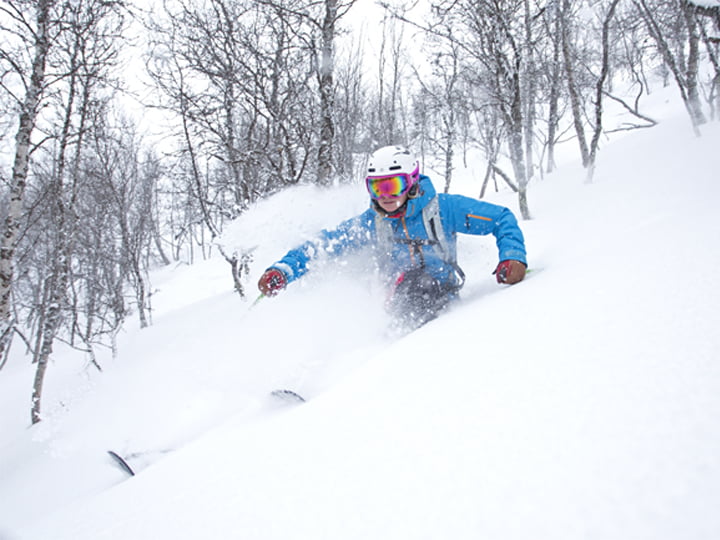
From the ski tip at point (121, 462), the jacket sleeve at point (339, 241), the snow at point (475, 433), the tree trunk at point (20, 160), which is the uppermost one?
the tree trunk at point (20, 160)

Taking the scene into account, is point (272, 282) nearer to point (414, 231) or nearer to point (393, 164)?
point (414, 231)

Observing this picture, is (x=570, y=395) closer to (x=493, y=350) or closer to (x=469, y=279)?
(x=493, y=350)

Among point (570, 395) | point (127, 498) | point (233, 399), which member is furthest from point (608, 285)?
point (233, 399)

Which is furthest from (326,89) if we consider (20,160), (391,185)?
(20,160)

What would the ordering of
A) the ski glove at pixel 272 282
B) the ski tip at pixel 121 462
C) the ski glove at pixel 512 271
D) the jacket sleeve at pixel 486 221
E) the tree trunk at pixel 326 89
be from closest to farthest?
the ski tip at pixel 121 462 < the ski glove at pixel 512 271 < the jacket sleeve at pixel 486 221 < the ski glove at pixel 272 282 < the tree trunk at pixel 326 89

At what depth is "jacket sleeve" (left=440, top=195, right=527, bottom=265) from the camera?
2667 millimetres

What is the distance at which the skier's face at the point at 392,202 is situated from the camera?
2.97 metres

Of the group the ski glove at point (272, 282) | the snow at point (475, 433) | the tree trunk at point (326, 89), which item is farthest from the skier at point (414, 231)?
the tree trunk at point (326, 89)

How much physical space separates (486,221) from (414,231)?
1.91 feet

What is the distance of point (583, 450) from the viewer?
0.78 meters

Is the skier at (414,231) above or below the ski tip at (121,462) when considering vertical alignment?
above

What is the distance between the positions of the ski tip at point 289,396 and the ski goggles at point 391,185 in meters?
1.70

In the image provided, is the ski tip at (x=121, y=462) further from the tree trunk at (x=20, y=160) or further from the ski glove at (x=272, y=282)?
the tree trunk at (x=20, y=160)

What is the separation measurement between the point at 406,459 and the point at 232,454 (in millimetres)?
760
